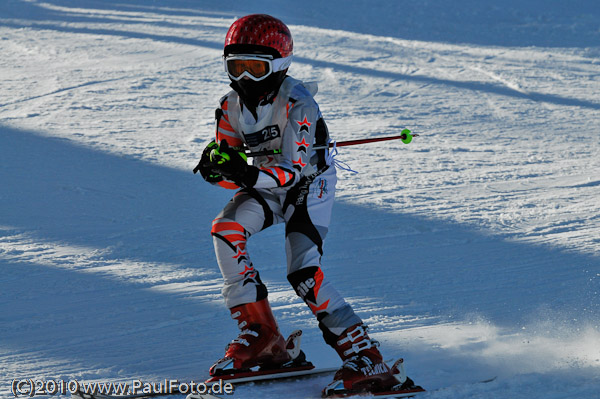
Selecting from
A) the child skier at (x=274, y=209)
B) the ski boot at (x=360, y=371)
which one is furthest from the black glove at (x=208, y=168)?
the ski boot at (x=360, y=371)

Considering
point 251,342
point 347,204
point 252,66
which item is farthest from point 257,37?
point 347,204

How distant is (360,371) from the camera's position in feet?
11.6

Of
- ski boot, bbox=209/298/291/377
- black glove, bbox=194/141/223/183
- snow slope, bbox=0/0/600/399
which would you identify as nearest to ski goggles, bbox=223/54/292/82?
black glove, bbox=194/141/223/183

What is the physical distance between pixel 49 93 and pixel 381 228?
5.53 metres

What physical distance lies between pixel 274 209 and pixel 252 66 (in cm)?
67

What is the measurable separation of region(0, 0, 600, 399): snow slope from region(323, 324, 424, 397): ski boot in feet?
0.54

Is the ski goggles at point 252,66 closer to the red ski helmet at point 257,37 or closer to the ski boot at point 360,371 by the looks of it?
the red ski helmet at point 257,37

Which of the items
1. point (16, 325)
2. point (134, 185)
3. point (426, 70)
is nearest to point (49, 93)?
point (134, 185)

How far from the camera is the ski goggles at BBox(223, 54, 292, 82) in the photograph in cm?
354

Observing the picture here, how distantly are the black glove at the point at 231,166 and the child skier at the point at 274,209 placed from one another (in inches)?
4.2

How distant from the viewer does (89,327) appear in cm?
440

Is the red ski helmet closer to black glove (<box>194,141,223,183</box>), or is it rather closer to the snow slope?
black glove (<box>194,141,223,183</box>)

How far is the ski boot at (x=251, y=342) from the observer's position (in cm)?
367

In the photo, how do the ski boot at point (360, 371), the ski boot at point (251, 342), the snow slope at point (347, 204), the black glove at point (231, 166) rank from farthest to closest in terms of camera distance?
1. the snow slope at point (347, 204)
2. the ski boot at point (251, 342)
3. the ski boot at point (360, 371)
4. the black glove at point (231, 166)
